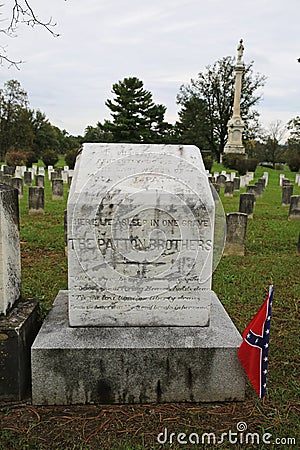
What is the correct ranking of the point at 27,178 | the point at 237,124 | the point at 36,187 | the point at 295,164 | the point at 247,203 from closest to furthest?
the point at 247,203 → the point at 36,187 → the point at 27,178 → the point at 295,164 → the point at 237,124

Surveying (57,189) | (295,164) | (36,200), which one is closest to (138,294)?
(36,200)

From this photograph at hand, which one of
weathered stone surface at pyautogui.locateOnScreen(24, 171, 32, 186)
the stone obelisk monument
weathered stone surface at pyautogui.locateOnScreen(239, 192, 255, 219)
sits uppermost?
the stone obelisk monument

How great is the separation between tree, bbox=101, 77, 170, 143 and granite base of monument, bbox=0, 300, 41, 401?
1290 inches

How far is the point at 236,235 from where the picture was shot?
702 cm

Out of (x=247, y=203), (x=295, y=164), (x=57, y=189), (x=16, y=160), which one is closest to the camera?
(x=247, y=203)

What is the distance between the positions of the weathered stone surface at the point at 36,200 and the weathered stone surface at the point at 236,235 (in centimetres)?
551

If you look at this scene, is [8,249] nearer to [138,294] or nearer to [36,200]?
[138,294]

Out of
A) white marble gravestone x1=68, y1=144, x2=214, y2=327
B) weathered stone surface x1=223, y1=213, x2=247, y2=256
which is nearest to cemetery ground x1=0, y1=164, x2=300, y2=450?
white marble gravestone x1=68, y1=144, x2=214, y2=327

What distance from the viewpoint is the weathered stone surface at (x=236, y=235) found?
6.97m

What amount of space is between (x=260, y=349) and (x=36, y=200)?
8.81m

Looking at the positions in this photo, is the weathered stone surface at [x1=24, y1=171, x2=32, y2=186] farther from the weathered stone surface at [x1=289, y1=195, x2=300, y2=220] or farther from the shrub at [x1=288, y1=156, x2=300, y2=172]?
the shrub at [x1=288, y1=156, x2=300, y2=172]

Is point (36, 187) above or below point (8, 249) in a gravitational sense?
above

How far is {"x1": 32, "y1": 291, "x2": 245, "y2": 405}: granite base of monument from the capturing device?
9.11 feet

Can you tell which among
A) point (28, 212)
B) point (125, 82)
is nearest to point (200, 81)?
point (125, 82)
